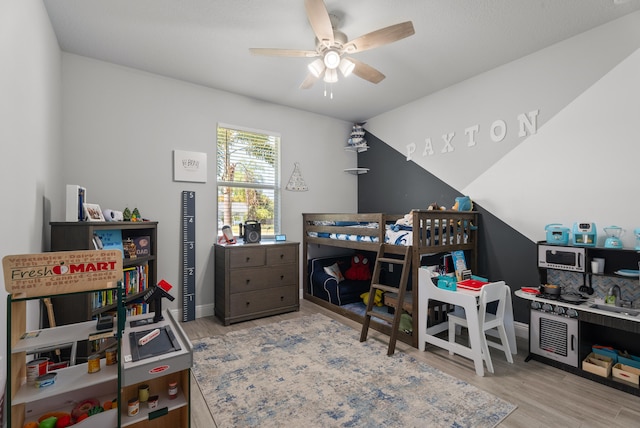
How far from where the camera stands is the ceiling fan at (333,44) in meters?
1.96

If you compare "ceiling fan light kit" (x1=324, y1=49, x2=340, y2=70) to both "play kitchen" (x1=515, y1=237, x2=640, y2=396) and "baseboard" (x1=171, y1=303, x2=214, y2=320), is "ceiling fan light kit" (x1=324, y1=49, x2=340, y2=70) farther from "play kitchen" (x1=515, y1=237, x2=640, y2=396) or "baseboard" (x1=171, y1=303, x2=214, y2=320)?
"baseboard" (x1=171, y1=303, x2=214, y2=320)

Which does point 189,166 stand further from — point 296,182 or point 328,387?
point 328,387

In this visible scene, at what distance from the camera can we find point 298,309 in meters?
3.85

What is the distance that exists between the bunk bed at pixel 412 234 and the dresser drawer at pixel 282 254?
452 mm

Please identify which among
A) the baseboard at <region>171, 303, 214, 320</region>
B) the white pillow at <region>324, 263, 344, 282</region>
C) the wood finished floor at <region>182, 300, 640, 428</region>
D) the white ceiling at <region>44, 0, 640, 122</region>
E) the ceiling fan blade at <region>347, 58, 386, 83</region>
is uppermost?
the white ceiling at <region>44, 0, 640, 122</region>

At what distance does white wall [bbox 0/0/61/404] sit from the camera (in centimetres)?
148

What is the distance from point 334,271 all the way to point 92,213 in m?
2.78

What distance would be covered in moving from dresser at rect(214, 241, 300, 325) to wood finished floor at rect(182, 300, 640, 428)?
1222 mm

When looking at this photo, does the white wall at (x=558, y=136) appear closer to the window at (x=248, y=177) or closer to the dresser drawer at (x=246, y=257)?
the window at (x=248, y=177)

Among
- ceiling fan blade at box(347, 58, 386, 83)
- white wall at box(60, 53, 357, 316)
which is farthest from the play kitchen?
white wall at box(60, 53, 357, 316)

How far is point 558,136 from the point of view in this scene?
277cm

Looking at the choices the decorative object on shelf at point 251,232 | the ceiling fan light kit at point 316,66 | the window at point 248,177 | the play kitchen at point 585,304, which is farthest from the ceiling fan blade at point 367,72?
the decorative object on shelf at point 251,232

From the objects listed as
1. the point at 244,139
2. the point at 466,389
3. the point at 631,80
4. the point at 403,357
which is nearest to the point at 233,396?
the point at 403,357

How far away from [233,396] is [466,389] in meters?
1.62
